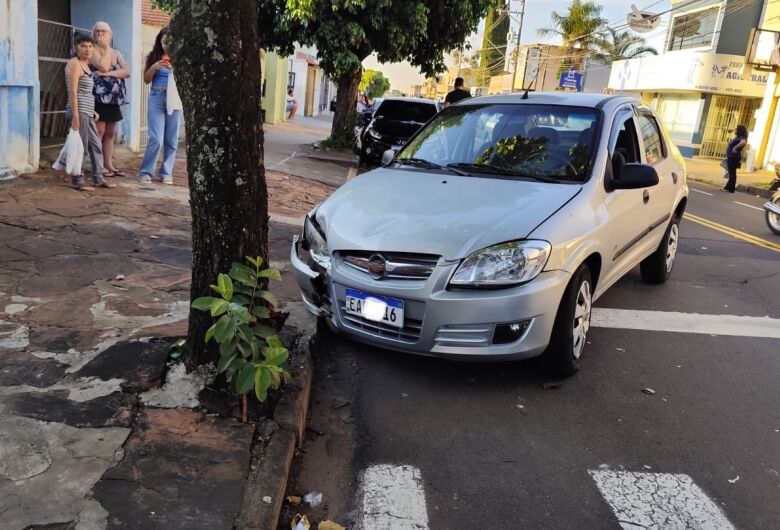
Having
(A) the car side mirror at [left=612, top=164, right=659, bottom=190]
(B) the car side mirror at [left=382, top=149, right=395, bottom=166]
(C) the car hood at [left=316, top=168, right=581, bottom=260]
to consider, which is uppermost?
(A) the car side mirror at [left=612, top=164, right=659, bottom=190]

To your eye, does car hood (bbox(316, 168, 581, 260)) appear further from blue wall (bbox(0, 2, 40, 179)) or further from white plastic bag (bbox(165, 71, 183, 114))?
Answer: blue wall (bbox(0, 2, 40, 179))

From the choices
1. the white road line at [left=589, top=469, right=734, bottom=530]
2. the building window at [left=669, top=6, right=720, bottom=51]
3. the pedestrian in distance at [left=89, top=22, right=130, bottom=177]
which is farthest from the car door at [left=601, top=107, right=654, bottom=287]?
the building window at [left=669, top=6, right=720, bottom=51]

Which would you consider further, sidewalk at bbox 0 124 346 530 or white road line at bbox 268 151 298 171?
white road line at bbox 268 151 298 171

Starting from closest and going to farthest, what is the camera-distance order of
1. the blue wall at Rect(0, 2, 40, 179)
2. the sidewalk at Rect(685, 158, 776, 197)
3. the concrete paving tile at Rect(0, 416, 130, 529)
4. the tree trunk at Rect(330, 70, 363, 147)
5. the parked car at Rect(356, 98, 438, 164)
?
the concrete paving tile at Rect(0, 416, 130, 529)
the blue wall at Rect(0, 2, 40, 179)
the parked car at Rect(356, 98, 438, 164)
the tree trunk at Rect(330, 70, 363, 147)
the sidewalk at Rect(685, 158, 776, 197)

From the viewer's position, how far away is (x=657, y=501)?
123 inches

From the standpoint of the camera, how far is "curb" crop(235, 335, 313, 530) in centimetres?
269

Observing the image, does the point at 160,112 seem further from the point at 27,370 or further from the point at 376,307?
the point at 376,307

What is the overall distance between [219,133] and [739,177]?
23284 millimetres

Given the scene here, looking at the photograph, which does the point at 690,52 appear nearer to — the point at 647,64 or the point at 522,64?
the point at 647,64

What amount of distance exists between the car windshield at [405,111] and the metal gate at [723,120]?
19801mm

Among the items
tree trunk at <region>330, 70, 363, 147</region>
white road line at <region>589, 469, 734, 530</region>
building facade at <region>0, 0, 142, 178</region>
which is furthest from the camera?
tree trunk at <region>330, 70, 363, 147</region>

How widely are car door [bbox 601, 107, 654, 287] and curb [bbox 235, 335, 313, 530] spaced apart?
7.35 feet

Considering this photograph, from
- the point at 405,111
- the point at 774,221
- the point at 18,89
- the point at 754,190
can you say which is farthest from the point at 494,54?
the point at 18,89

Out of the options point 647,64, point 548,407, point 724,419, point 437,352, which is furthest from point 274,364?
point 647,64
